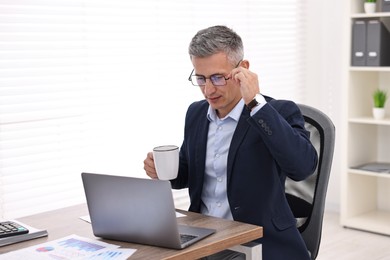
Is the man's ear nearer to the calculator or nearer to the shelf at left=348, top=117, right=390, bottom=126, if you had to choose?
the calculator

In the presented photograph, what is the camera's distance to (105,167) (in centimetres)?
350

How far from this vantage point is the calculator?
1.79m

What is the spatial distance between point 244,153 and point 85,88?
5.03 ft

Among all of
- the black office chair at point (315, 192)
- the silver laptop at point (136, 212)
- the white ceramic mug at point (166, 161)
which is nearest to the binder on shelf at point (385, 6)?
the black office chair at point (315, 192)

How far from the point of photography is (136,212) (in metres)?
1.68

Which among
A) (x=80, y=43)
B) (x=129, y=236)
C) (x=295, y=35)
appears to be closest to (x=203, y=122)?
(x=129, y=236)

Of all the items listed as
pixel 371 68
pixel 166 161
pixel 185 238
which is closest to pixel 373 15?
pixel 371 68

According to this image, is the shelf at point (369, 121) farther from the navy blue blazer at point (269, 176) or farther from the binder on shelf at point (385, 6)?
the navy blue blazer at point (269, 176)

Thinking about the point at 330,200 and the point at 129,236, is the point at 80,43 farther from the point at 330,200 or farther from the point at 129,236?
the point at 330,200

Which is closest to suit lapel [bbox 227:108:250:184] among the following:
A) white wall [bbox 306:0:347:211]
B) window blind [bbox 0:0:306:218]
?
window blind [bbox 0:0:306:218]

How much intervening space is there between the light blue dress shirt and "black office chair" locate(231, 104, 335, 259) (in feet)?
1.01

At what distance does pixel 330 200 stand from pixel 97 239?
10.7ft

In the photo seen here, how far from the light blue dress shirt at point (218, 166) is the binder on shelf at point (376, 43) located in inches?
85.0

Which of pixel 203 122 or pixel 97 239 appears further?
pixel 203 122
